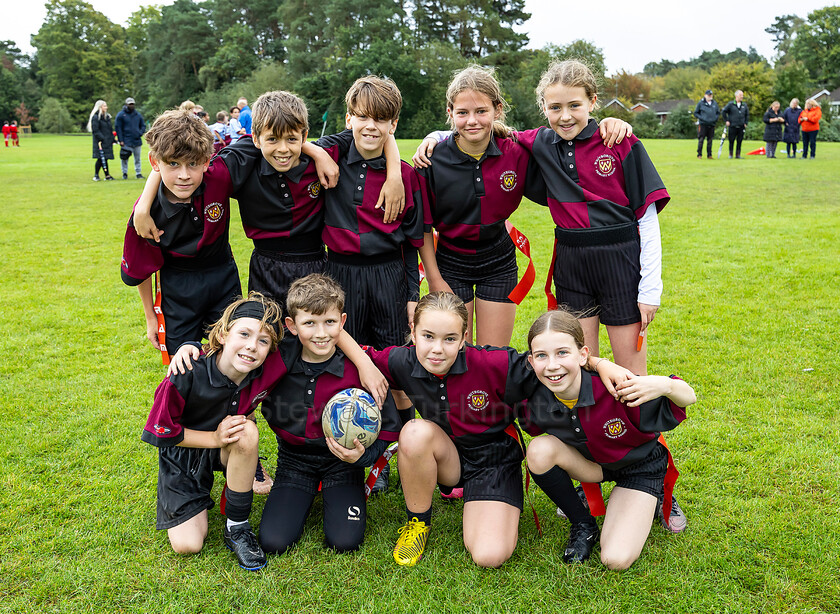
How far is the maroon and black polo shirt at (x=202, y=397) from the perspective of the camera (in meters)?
2.80

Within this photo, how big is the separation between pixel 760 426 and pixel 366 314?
2361 millimetres

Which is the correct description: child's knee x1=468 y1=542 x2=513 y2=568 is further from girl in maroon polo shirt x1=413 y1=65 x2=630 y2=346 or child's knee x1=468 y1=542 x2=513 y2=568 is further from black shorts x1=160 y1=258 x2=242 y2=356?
black shorts x1=160 y1=258 x2=242 y2=356

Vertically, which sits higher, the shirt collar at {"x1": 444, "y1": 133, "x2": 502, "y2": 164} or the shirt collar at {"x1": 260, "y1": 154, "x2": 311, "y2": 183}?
the shirt collar at {"x1": 444, "y1": 133, "x2": 502, "y2": 164}

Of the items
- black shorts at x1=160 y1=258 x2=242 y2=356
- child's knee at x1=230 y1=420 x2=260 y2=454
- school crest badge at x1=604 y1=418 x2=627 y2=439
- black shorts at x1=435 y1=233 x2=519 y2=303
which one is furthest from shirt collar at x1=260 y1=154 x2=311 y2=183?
school crest badge at x1=604 y1=418 x2=627 y2=439

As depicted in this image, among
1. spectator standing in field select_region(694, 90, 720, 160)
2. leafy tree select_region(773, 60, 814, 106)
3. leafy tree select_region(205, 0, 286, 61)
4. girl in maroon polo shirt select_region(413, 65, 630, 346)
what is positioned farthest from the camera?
leafy tree select_region(205, 0, 286, 61)

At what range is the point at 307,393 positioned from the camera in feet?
9.98

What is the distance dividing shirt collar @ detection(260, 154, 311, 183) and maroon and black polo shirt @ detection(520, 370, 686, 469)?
156 cm

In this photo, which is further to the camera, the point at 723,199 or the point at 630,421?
the point at 723,199

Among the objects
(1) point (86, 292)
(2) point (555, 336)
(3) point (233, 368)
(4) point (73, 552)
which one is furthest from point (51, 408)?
(2) point (555, 336)

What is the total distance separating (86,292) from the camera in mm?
6754

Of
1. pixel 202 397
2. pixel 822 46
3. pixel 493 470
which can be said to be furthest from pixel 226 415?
pixel 822 46

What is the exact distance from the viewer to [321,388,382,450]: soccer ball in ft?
9.48

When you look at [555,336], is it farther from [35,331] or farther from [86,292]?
[86,292]

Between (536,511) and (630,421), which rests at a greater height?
(630,421)
